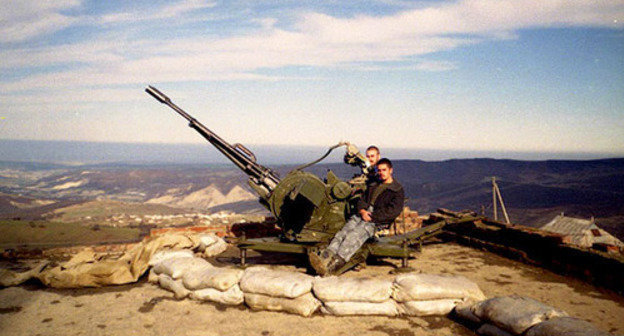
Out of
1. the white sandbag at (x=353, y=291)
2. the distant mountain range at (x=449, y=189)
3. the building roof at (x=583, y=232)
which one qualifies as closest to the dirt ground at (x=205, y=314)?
the white sandbag at (x=353, y=291)

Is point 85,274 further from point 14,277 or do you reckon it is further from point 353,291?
point 353,291

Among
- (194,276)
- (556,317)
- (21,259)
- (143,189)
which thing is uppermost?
(556,317)

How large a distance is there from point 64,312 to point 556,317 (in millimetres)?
4812

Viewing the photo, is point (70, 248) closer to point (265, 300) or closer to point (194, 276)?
point (194, 276)

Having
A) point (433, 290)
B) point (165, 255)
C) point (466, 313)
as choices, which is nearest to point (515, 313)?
point (466, 313)

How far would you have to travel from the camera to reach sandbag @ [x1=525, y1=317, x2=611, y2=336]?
2.61 meters

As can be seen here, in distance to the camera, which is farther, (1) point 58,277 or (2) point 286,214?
(2) point 286,214

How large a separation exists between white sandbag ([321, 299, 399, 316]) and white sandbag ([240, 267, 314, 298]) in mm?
399

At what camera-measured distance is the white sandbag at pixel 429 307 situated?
3.84 meters

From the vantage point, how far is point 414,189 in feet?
228

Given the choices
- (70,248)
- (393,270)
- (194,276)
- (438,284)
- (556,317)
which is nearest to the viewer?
(556,317)

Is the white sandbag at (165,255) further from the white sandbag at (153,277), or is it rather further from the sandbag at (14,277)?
the sandbag at (14,277)

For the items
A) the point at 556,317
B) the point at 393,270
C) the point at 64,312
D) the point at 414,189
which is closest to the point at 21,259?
the point at 64,312

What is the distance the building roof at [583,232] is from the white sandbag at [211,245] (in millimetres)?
23376
